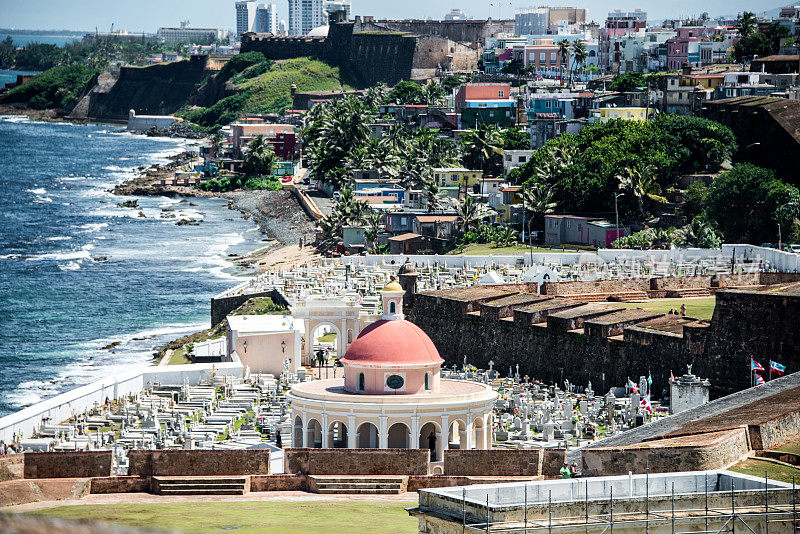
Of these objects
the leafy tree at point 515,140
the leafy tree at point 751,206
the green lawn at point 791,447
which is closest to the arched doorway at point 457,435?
the green lawn at point 791,447

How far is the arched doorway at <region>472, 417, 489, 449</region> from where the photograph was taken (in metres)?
42.7

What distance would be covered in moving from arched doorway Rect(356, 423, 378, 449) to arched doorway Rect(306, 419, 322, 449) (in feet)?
3.81

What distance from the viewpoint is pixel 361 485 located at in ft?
118

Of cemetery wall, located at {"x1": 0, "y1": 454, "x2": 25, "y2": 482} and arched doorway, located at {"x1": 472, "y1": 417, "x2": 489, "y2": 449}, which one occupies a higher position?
cemetery wall, located at {"x1": 0, "y1": 454, "x2": 25, "y2": 482}

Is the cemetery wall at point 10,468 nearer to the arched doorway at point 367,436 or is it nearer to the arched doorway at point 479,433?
the arched doorway at point 367,436

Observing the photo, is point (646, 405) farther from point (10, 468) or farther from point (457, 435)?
point (10, 468)

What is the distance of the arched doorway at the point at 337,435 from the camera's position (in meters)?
41.6

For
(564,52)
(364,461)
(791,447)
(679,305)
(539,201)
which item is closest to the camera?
(791,447)

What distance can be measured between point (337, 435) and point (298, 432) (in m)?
1.13

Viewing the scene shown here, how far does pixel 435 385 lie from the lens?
43.2 metres

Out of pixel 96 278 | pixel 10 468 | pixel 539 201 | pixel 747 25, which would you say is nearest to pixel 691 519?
pixel 10 468

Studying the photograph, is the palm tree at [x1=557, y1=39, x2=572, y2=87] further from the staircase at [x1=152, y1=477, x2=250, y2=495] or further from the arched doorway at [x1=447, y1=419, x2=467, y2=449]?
the staircase at [x1=152, y1=477, x2=250, y2=495]

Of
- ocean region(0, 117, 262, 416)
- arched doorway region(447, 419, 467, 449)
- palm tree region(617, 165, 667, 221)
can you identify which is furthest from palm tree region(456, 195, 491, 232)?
arched doorway region(447, 419, 467, 449)

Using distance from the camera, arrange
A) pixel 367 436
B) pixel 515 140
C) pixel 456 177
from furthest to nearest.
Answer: pixel 515 140 → pixel 456 177 → pixel 367 436
